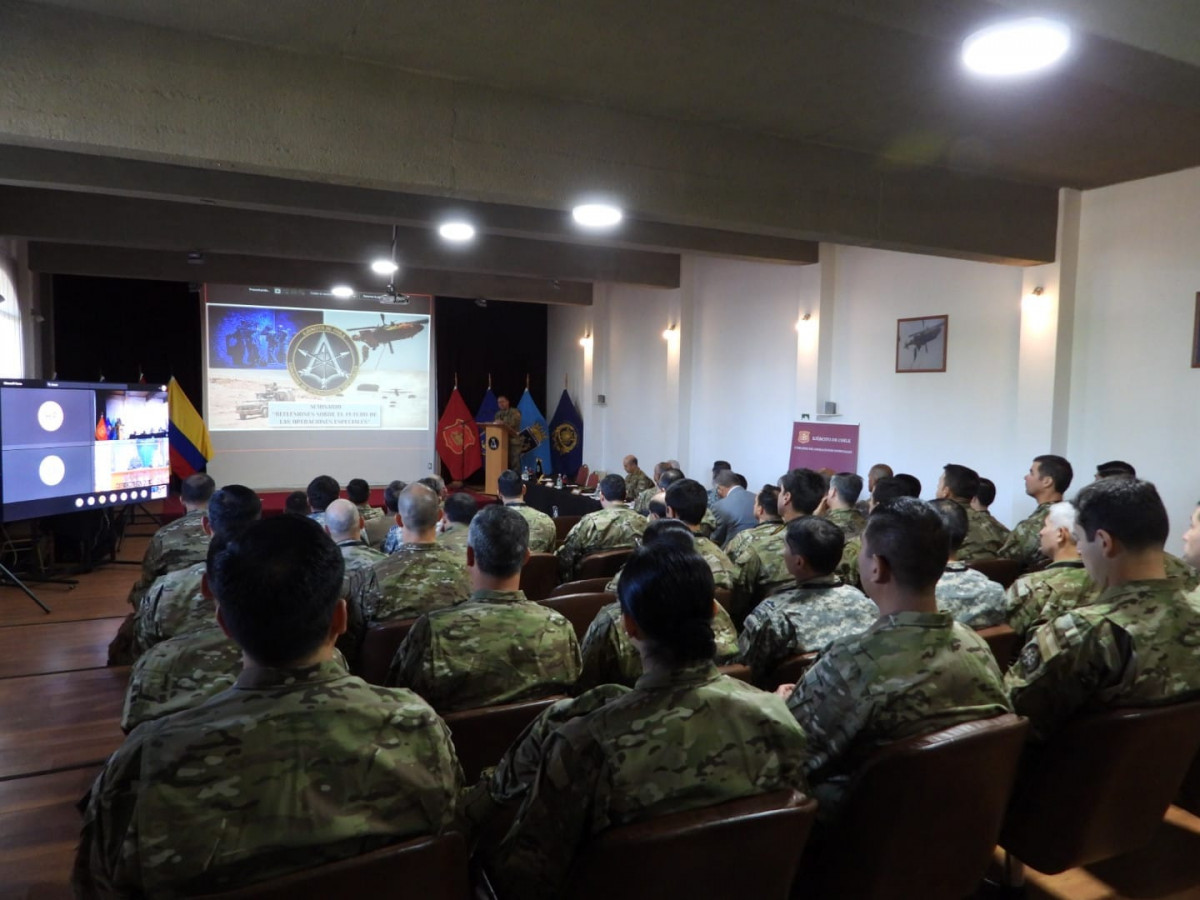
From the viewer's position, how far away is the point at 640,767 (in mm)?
1236

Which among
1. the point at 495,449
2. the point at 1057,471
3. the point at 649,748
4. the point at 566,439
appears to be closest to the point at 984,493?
the point at 1057,471

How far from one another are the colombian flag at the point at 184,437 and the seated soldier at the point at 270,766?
8.75 m

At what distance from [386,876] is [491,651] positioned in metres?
0.89

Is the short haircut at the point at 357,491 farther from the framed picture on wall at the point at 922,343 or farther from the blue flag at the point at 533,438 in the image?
the blue flag at the point at 533,438

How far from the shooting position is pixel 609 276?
26.4 ft

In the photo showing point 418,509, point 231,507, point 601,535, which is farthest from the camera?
point 601,535

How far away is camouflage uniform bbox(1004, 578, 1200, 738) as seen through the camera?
5.52 ft

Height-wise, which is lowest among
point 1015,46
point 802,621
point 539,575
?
point 539,575

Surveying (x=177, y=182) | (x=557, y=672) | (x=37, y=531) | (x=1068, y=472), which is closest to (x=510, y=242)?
(x=177, y=182)

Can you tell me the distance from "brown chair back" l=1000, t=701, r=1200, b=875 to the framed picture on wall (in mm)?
4843

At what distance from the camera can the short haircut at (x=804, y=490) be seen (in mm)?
3410

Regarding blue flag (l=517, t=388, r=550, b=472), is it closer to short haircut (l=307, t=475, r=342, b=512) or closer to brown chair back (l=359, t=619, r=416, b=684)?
short haircut (l=307, t=475, r=342, b=512)

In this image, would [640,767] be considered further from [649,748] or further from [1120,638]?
[1120,638]

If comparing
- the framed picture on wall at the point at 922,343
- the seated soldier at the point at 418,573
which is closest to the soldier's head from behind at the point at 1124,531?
the seated soldier at the point at 418,573
